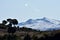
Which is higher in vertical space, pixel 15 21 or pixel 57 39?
pixel 15 21

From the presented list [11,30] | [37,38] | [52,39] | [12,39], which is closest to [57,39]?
[52,39]

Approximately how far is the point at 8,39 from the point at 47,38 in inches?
807

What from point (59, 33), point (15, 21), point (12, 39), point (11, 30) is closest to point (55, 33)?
point (59, 33)

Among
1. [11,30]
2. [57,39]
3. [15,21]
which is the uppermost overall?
[15,21]

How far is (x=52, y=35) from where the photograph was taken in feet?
212

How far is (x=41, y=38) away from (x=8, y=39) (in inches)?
815

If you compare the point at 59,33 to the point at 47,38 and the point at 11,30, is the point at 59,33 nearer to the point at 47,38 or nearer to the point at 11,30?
the point at 47,38

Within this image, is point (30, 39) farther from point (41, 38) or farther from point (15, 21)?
point (15, 21)

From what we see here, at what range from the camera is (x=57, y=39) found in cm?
6456

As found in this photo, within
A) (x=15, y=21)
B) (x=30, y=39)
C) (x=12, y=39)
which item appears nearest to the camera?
(x=30, y=39)

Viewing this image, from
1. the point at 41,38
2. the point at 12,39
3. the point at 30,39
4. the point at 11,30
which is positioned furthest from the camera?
the point at 11,30

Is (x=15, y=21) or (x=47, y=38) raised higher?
(x=15, y=21)

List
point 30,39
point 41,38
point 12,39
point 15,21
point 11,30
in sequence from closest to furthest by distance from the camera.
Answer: point 41,38
point 30,39
point 12,39
point 11,30
point 15,21

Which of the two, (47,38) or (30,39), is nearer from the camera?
(47,38)
